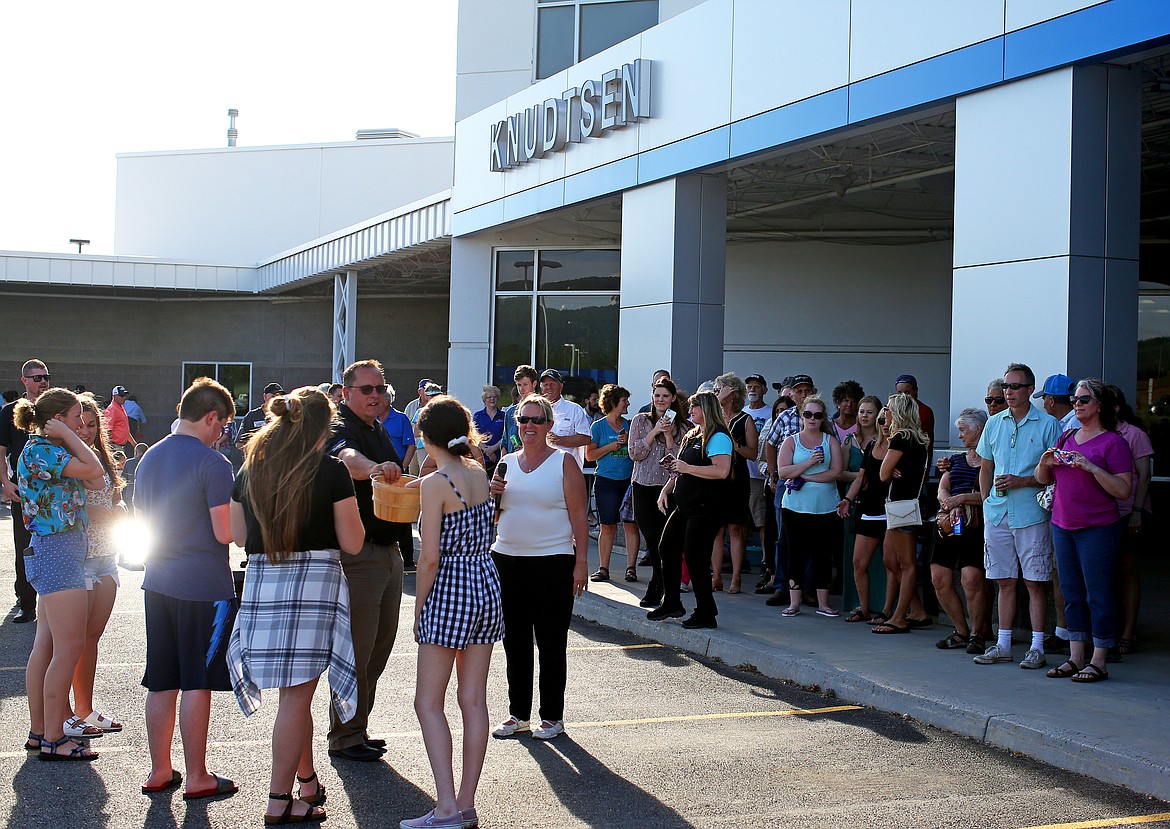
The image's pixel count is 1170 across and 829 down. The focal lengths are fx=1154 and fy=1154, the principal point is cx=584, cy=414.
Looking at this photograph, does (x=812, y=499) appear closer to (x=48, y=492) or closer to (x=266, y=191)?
(x=48, y=492)

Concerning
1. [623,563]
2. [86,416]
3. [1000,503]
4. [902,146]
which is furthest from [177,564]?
[902,146]

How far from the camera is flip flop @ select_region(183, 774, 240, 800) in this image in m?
5.04

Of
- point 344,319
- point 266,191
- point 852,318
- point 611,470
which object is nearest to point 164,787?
point 611,470

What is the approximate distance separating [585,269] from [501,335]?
6.30 feet

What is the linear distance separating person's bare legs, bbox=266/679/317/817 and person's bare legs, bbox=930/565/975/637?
4.99 meters

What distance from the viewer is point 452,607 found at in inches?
189

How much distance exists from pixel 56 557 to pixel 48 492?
37cm

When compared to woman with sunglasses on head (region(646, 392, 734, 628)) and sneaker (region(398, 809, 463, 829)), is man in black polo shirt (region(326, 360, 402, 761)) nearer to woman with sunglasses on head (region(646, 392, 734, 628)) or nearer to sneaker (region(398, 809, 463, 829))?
sneaker (region(398, 809, 463, 829))

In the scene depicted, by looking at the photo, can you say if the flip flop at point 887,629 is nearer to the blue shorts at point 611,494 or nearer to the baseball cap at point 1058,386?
the baseball cap at point 1058,386

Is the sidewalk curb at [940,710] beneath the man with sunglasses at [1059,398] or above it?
beneath

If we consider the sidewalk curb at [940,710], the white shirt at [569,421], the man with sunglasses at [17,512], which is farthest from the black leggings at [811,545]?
the man with sunglasses at [17,512]

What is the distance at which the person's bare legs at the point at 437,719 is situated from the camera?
4.69m

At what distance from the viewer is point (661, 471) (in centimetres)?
1016

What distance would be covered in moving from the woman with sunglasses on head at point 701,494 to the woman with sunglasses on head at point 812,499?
1.02 metres
